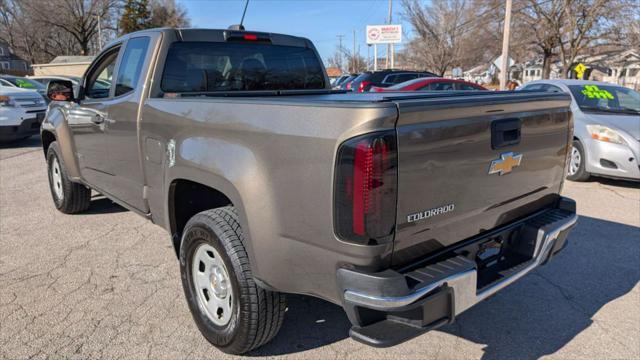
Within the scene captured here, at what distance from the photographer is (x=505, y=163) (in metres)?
2.47

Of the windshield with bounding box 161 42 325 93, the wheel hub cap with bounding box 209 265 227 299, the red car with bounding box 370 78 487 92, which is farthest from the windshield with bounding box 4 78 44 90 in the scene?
the wheel hub cap with bounding box 209 265 227 299

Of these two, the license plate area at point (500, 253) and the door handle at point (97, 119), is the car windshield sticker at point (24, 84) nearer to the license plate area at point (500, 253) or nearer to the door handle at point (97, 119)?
the door handle at point (97, 119)

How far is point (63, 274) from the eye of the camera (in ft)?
12.6

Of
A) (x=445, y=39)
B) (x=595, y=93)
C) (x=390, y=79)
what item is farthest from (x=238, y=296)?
(x=445, y=39)

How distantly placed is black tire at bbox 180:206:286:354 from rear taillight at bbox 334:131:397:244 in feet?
2.38

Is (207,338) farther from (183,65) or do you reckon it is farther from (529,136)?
(529,136)

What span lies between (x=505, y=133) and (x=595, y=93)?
21.1 ft

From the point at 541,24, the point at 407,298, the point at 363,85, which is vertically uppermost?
the point at 541,24

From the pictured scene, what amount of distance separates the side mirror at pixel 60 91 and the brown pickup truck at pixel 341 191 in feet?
3.74

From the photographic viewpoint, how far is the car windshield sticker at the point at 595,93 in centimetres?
760

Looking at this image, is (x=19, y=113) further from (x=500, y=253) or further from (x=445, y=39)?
(x=445, y=39)

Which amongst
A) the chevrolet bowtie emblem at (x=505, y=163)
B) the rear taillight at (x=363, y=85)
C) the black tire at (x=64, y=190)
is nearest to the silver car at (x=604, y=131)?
the chevrolet bowtie emblem at (x=505, y=163)

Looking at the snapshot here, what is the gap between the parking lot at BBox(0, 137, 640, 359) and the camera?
282 cm

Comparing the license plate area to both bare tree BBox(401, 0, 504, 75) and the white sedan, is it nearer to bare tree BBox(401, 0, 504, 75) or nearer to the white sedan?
the white sedan
